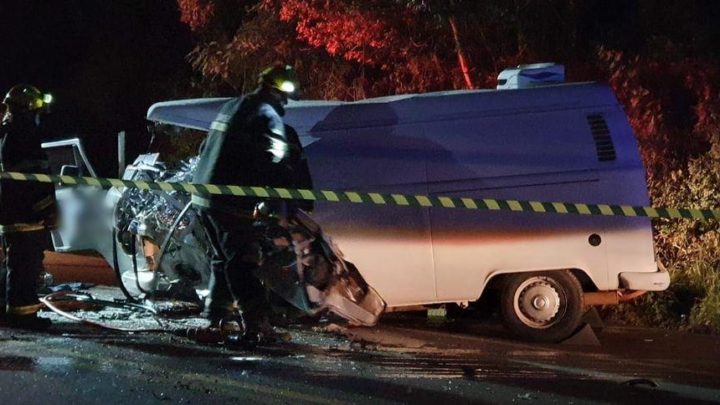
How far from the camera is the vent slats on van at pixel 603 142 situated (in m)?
7.34

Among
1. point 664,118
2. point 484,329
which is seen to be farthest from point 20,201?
point 664,118

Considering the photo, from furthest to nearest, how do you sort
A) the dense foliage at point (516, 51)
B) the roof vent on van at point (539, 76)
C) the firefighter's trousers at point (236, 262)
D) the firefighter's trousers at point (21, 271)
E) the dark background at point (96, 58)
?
the dark background at point (96, 58) → the dense foliage at point (516, 51) → the roof vent on van at point (539, 76) → the firefighter's trousers at point (21, 271) → the firefighter's trousers at point (236, 262)

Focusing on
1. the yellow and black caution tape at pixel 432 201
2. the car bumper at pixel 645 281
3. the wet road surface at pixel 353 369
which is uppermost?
the yellow and black caution tape at pixel 432 201

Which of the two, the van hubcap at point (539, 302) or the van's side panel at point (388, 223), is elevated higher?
the van's side panel at point (388, 223)

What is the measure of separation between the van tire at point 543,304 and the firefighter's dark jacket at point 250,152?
1763 millimetres

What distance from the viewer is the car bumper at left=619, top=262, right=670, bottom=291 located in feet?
24.0

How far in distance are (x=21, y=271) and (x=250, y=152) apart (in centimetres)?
203

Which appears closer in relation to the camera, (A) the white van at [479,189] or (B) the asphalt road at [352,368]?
(B) the asphalt road at [352,368]

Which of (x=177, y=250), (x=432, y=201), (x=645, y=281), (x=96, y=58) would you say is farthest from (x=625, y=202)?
(x=96, y=58)

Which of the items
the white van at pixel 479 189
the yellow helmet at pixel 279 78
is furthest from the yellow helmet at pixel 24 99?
the white van at pixel 479 189

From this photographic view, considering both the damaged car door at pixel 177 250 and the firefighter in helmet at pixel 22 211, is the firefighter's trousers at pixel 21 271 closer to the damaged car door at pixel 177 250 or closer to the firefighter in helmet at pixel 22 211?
the firefighter in helmet at pixel 22 211

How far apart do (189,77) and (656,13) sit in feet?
28.4

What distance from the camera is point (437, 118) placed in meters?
7.41

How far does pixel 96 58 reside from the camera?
1980 cm
